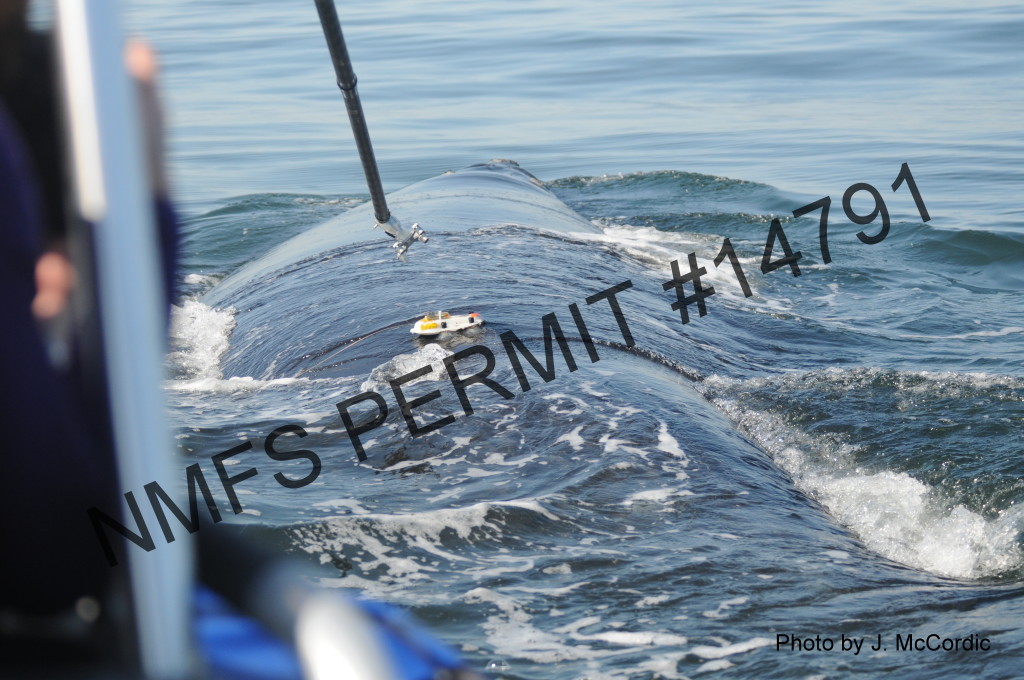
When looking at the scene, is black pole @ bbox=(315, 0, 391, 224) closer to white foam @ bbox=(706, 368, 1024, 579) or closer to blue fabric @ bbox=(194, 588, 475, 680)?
white foam @ bbox=(706, 368, 1024, 579)

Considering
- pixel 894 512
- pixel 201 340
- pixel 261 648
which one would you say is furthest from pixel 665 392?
pixel 261 648

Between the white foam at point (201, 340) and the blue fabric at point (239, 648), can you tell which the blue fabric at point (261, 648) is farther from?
the white foam at point (201, 340)

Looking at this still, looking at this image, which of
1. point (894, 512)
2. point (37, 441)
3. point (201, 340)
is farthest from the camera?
point (201, 340)

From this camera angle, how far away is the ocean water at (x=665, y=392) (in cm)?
389

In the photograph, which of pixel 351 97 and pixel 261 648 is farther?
pixel 351 97

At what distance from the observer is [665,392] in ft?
19.1

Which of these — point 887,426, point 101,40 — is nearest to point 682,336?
point 887,426

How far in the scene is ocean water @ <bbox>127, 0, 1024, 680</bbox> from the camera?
389 centimetres

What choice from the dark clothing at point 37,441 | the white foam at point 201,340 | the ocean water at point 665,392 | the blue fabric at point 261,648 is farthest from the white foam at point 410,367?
the dark clothing at point 37,441

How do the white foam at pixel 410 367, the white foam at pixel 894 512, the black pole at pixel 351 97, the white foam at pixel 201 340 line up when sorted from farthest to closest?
the white foam at pixel 201 340 → the white foam at pixel 410 367 → the black pole at pixel 351 97 → the white foam at pixel 894 512

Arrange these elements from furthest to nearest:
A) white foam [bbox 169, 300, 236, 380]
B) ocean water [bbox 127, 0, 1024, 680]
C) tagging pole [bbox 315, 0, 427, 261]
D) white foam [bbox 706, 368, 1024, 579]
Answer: white foam [bbox 169, 300, 236, 380]
tagging pole [bbox 315, 0, 427, 261]
white foam [bbox 706, 368, 1024, 579]
ocean water [bbox 127, 0, 1024, 680]

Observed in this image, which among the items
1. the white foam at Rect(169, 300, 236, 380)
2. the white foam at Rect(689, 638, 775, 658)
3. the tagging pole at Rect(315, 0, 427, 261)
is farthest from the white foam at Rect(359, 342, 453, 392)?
the white foam at Rect(689, 638, 775, 658)

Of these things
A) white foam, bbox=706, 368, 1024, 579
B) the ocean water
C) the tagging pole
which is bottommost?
white foam, bbox=706, 368, 1024, 579

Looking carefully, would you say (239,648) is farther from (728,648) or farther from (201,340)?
(201,340)
